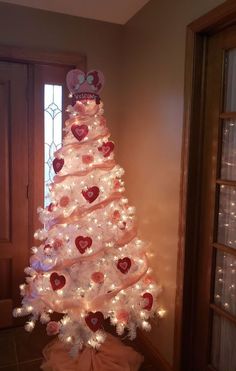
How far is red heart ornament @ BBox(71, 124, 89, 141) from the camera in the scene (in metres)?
2.03

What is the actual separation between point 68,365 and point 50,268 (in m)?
0.69

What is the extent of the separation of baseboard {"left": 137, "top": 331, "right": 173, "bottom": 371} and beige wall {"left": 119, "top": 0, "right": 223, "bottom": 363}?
1.6 inches

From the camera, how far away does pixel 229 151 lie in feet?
5.74

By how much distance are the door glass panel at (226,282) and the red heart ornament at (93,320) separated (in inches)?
27.7

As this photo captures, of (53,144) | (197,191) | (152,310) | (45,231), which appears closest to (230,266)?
(197,191)

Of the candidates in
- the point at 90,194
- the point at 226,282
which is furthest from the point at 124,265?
the point at 226,282

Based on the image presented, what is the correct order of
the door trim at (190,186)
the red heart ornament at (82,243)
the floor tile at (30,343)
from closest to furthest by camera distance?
1. the door trim at (190,186)
2. the red heart ornament at (82,243)
3. the floor tile at (30,343)

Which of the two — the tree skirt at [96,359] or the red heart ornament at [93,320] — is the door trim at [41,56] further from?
the tree skirt at [96,359]

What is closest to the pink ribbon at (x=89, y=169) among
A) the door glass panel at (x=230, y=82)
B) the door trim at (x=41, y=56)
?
the door glass panel at (x=230, y=82)

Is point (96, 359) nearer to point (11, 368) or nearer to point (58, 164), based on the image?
point (11, 368)

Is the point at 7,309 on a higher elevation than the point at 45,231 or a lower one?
lower

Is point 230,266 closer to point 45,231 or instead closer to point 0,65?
point 45,231

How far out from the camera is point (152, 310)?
7.09 feet

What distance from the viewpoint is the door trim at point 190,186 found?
1.84 metres
